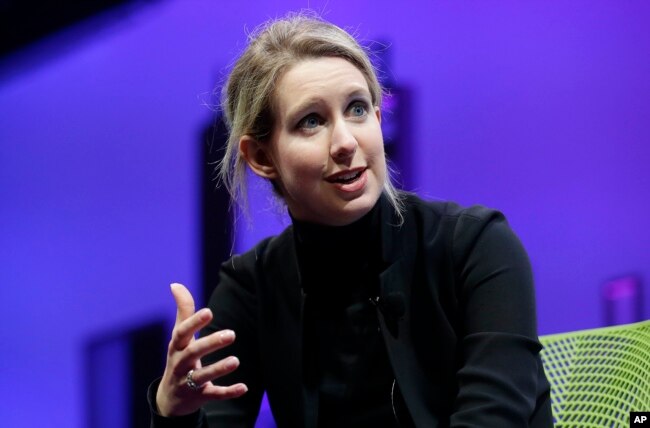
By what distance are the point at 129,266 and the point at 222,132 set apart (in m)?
0.44

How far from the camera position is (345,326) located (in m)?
1.31

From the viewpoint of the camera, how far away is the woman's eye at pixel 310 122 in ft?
4.10

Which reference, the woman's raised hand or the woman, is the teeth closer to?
the woman

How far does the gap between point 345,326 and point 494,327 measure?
0.27m

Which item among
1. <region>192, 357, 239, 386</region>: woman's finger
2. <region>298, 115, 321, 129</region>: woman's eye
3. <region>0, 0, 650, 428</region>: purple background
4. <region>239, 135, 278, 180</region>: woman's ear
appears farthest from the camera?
<region>0, 0, 650, 428</region>: purple background

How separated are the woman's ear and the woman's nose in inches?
7.0

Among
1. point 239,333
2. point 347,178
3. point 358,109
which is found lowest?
point 239,333

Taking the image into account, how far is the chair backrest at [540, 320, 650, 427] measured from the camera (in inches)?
55.2

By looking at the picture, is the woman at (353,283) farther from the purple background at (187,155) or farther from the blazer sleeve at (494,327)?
the purple background at (187,155)

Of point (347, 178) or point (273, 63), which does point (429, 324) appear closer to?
point (347, 178)

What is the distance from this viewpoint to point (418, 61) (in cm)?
220

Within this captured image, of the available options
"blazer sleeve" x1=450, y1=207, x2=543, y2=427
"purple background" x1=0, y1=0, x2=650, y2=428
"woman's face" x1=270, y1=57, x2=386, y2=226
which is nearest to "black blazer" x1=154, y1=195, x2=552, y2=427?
"blazer sleeve" x1=450, y1=207, x2=543, y2=427

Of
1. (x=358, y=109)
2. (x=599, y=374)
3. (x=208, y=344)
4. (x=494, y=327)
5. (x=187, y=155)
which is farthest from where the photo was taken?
(x=187, y=155)

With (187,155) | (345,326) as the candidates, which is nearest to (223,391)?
(345,326)
